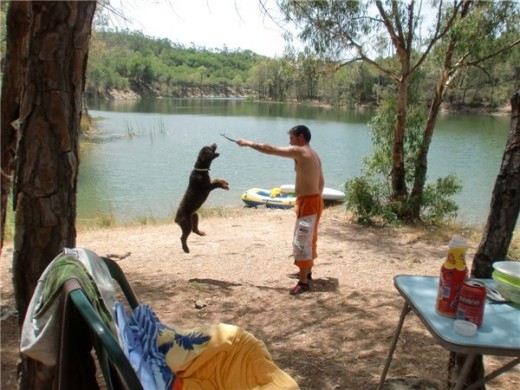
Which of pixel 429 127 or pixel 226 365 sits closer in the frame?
pixel 226 365

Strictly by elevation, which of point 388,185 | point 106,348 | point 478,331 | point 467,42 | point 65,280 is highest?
point 467,42

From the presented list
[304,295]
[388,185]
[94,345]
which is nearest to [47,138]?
[94,345]

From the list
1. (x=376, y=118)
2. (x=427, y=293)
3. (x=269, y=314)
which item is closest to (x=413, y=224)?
(x=376, y=118)

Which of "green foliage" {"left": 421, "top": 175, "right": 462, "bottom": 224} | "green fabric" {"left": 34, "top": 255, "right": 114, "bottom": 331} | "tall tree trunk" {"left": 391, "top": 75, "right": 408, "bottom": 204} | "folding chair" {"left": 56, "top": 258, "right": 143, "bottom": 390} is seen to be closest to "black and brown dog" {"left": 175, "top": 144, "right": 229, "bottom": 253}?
"green fabric" {"left": 34, "top": 255, "right": 114, "bottom": 331}

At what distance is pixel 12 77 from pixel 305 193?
2.52 meters

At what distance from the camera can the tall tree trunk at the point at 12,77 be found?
282cm

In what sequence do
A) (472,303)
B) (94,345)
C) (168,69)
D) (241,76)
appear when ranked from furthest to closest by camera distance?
(241,76)
(168,69)
(472,303)
(94,345)

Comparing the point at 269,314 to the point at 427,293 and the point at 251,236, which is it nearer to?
the point at 427,293

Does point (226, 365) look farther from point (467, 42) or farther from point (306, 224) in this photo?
point (467, 42)

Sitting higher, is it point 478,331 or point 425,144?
point 425,144

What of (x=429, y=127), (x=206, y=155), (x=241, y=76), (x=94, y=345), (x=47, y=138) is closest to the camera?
(x=94, y=345)

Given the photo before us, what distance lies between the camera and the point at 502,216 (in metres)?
2.17

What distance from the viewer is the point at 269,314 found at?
3.84 metres

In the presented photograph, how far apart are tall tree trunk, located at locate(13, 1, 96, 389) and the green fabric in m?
0.50
